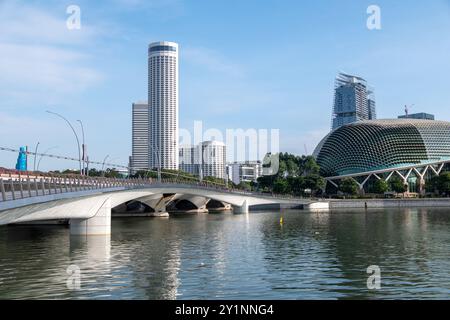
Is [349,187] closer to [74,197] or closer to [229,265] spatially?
[74,197]

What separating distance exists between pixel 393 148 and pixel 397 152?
224cm

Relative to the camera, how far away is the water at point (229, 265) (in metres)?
25.6

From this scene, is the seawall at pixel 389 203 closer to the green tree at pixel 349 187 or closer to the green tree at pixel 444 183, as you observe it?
the green tree at pixel 444 183

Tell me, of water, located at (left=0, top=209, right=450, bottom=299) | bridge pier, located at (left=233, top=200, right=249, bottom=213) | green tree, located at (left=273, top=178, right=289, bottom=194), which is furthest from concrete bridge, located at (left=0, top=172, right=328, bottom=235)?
green tree, located at (left=273, top=178, right=289, bottom=194)

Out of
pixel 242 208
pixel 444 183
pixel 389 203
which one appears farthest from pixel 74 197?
pixel 444 183

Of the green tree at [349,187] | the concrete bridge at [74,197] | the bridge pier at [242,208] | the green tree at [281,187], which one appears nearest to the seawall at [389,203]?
the green tree at [349,187]

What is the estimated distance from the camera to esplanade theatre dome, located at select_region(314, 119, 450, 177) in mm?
183125

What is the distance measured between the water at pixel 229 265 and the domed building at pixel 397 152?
13084 cm

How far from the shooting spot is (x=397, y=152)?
184 metres

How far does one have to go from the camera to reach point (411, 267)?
32.5 meters

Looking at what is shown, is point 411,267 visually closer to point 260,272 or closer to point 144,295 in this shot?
point 260,272

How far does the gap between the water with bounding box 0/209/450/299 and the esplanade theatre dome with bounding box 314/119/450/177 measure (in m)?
133

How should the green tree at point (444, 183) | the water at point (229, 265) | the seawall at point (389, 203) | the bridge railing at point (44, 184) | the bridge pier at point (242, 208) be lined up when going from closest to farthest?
the water at point (229, 265) → the bridge railing at point (44, 184) → the bridge pier at point (242, 208) → the seawall at point (389, 203) → the green tree at point (444, 183)
